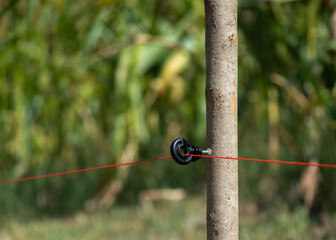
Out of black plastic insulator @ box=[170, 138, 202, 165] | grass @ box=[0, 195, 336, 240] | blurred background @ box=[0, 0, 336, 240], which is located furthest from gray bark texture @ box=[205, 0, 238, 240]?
blurred background @ box=[0, 0, 336, 240]

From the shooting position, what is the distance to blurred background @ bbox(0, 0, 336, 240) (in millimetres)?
2016

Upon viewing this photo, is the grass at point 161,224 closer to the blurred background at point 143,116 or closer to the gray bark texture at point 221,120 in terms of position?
the blurred background at point 143,116

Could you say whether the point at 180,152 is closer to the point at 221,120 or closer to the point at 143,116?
the point at 221,120

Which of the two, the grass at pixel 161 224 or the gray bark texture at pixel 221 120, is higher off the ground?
the gray bark texture at pixel 221 120

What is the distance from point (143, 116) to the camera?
240 cm

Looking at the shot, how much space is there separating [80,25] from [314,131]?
1.30 metres

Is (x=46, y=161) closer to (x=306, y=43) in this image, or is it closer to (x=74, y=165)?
(x=74, y=165)

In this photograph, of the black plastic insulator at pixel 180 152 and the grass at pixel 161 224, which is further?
the grass at pixel 161 224

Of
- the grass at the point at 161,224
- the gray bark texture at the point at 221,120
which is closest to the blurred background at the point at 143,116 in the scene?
the grass at the point at 161,224

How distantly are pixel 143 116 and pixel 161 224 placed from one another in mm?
596

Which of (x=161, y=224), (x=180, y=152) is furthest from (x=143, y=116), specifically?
(x=180, y=152)

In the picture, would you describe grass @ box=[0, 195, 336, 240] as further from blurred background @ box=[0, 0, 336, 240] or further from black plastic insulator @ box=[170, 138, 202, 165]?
black plastic insulator @ box=[170, 138, 202, 165]

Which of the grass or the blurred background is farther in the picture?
the blurred background

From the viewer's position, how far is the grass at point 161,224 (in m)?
1.76
